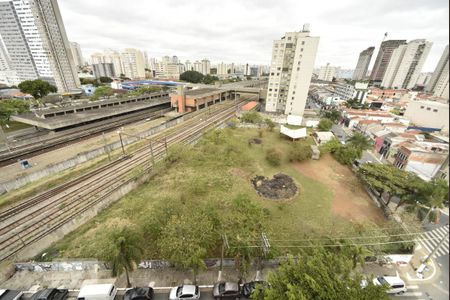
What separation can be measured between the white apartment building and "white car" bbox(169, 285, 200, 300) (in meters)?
169

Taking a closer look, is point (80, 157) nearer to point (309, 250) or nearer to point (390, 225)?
point (309, 250)

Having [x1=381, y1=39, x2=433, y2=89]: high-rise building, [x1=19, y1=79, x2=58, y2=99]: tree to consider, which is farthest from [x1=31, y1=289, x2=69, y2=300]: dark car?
[x1=381, y1=39, x2=433, y2=89]: high-rise building

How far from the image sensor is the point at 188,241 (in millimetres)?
13828

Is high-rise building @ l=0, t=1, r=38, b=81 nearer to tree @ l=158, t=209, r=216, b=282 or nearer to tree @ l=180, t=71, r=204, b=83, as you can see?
tree @ l=180, t=71, r=204, b=83

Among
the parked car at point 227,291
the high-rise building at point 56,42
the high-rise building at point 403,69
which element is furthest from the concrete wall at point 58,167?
the high-rise building at point 403,69

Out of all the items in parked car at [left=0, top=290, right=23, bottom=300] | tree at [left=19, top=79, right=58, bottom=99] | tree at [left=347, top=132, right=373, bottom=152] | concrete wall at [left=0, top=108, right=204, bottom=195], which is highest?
tree at [left=19, top=79, right=58, bottom=99]

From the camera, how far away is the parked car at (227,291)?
1391cm

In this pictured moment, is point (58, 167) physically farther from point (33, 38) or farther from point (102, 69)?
point (102, 69)

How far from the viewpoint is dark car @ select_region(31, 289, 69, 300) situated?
13417mm

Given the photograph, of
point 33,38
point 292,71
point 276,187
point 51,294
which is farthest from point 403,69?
point 33,38

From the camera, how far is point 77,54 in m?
189

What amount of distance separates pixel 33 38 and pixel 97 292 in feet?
367

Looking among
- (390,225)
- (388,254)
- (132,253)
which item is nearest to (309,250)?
(388,254)

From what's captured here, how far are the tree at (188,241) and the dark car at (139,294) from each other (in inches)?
93.7
